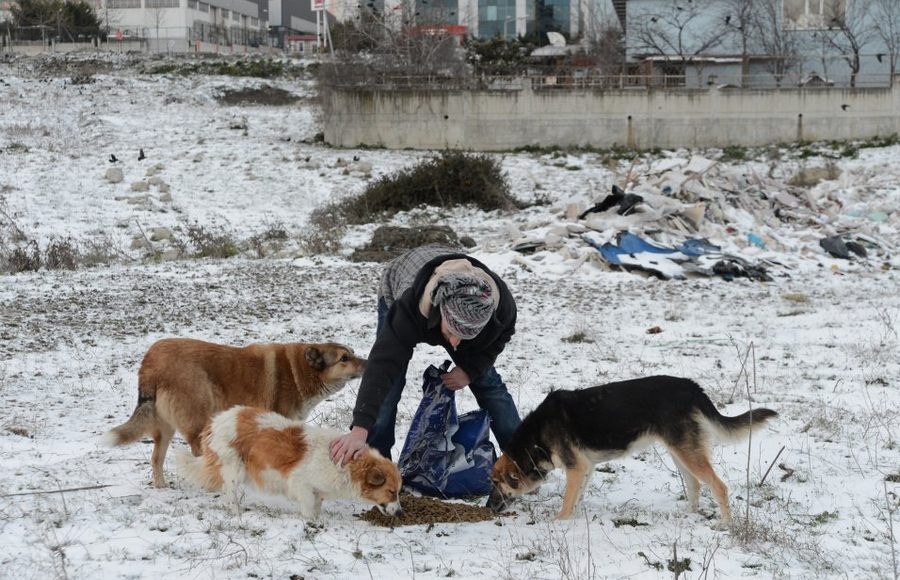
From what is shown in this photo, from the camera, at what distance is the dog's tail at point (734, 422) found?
455 cm

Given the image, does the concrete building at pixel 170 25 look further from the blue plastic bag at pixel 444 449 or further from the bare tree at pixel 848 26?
the blue plastic bag at pixel 444 449

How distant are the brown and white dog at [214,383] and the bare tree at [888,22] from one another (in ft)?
122

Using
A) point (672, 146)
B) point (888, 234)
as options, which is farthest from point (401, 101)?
point (888, 234)

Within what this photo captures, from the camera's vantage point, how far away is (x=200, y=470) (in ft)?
15.1

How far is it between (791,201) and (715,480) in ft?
50.1

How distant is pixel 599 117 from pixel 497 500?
26.2m

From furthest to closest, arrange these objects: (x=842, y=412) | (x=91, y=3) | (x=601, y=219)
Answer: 1. (x=91, y=3)
2. (x=601, y=219)
3. (x=842, y=412)

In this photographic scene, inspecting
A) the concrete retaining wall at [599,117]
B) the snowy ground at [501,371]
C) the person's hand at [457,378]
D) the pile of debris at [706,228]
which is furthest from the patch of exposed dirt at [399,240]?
the concrete retaining wall at [599,117]

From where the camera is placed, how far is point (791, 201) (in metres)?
18.2

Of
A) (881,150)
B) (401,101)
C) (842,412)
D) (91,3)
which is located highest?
(91,3)

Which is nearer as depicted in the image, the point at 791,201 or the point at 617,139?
the point at 791,201

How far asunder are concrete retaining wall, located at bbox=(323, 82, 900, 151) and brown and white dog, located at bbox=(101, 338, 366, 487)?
2442 cm

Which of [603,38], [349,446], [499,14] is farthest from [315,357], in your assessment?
[499,14]

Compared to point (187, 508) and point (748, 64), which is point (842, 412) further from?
point (748, 64)
